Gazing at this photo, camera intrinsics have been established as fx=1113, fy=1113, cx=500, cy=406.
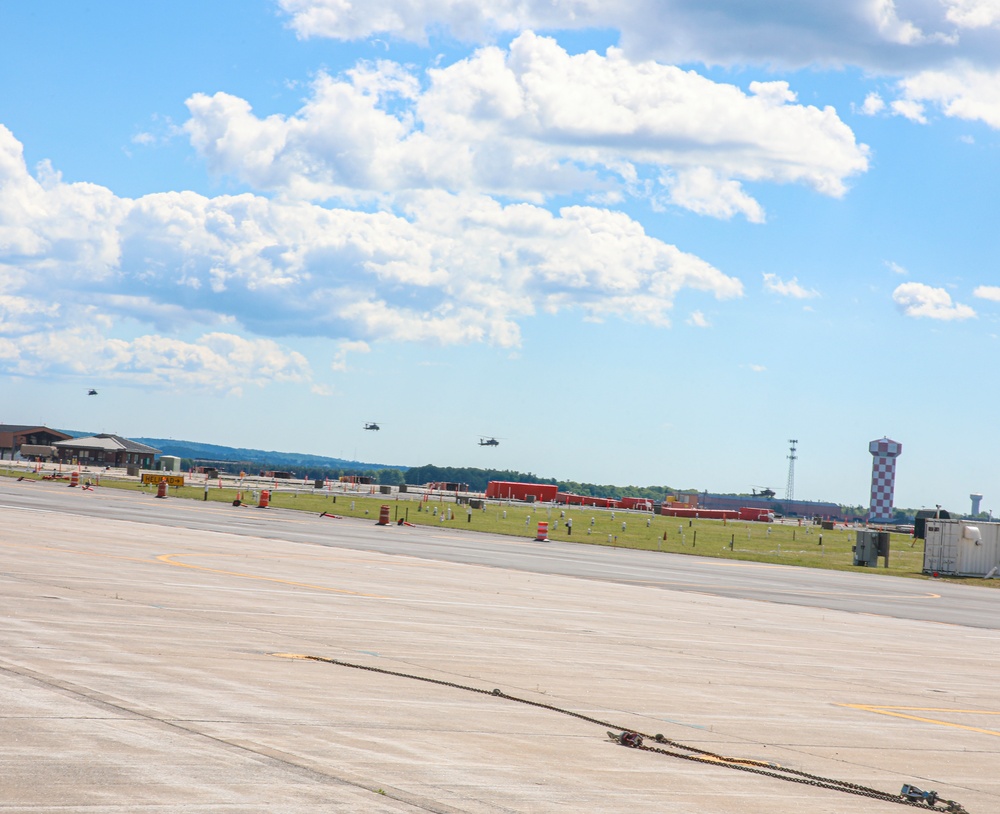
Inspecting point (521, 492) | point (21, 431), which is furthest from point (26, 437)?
point (521, 492)

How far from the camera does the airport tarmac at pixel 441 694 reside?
782cm

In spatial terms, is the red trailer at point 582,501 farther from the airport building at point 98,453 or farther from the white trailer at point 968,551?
the white trailer at point 968,551

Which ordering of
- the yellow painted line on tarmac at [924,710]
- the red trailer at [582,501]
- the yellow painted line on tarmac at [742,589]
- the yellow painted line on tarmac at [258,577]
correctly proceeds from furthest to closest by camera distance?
1. the red trailer at [582,501]
2. the yellow painted line on tarmac at [742,589]
3. the yellow painted line on tarmac at [258,577]
4. the yellow painted line on tarmac at [924,710]

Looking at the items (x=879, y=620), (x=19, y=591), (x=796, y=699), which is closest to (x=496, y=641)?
(x=796, y=699)

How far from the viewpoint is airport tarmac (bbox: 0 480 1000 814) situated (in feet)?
25.7

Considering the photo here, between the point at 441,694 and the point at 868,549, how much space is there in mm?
51155

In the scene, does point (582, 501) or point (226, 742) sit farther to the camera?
point (582, 501)

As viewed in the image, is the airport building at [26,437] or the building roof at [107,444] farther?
the airport building at [26,437]

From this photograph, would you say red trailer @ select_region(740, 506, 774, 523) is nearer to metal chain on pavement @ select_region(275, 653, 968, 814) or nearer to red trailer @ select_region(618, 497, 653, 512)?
red trailer @ select_region(618, 497, 653, 512)

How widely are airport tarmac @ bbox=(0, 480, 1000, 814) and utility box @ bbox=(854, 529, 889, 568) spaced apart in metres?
30.5

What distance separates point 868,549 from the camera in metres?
58.8

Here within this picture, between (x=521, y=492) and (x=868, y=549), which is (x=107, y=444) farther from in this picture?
(x=868, y=549)

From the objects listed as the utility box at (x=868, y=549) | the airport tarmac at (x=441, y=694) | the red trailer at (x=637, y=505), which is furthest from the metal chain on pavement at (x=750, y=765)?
the red trailer at (x=637, y=505)

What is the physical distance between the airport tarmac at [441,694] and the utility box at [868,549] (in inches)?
1202
